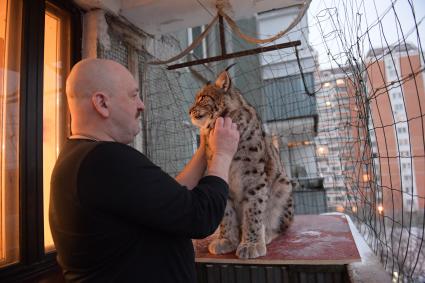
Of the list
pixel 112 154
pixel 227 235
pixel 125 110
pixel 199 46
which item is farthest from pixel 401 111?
pixel 199 46

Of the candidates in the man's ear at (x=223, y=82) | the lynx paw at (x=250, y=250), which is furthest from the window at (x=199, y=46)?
the lynx paw at (x=250, y=250)

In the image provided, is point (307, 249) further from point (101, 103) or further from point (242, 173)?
point (101, 103)

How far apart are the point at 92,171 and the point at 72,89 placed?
1.31 feet

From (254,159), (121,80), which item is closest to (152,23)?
(254,159)

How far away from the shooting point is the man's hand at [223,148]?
55.7 inches

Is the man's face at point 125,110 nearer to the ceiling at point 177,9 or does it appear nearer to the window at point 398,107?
the window at point 398,107

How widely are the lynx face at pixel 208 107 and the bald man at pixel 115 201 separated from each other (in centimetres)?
99

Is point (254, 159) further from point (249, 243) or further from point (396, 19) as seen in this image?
point (396, 19)

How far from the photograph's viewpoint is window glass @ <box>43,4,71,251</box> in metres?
2.47

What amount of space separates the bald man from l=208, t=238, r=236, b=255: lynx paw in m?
1.03

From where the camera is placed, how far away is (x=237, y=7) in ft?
10.2

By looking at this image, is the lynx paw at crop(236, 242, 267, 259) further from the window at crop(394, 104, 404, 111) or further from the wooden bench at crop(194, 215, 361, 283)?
the window at crop(394, 104, 404, 111)

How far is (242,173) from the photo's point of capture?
7.67 feet

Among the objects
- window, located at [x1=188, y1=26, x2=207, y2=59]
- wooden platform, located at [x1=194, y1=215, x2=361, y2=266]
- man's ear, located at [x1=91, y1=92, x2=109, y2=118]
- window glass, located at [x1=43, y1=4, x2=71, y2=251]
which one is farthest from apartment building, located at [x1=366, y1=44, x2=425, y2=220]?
window, located at [x1=188, y1=26, x2=207, y2=59]
